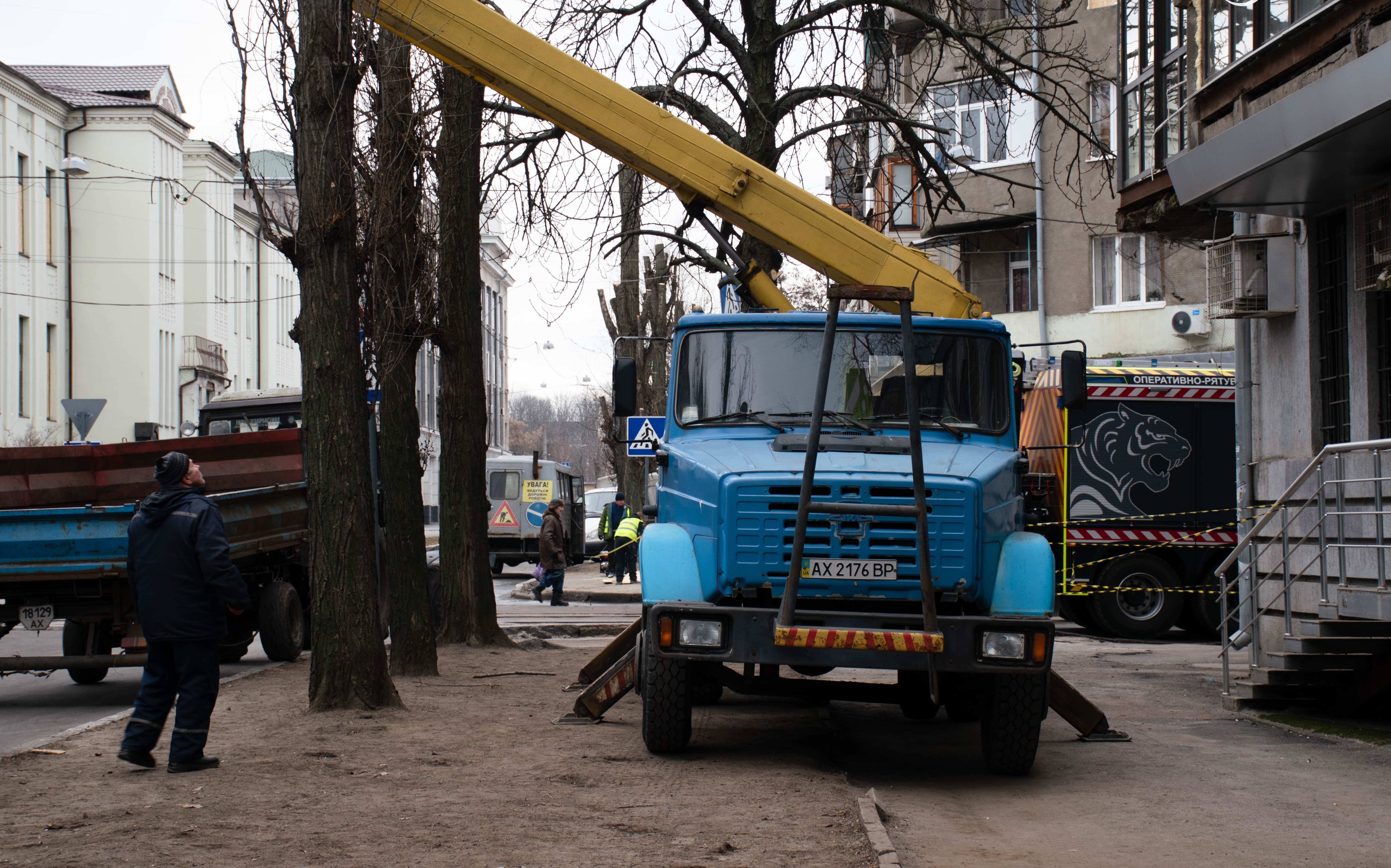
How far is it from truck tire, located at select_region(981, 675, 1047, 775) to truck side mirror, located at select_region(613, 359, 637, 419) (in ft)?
10.2

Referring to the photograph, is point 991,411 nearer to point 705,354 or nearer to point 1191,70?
point 705,354

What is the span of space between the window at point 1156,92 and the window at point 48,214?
3486cm

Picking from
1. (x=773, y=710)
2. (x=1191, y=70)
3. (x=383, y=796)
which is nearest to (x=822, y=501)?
(x=383, y=796)

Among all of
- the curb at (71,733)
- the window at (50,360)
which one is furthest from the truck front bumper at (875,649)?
the window at (50,360)

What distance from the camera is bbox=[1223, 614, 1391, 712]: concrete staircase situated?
1023cm

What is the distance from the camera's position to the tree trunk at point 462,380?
13820 millimetres

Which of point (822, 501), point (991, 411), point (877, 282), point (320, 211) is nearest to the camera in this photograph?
point (822, 501)

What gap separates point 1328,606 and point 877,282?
13.1 feet

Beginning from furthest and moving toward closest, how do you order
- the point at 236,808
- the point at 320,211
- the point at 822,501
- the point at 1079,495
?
the point at 1079,495, the point at 320,211, the point at 822,501, the point at 236,808

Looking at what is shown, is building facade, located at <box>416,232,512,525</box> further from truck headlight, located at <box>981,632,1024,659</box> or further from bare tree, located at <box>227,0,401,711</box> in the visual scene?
truck headlight, located at <box>981,632,1024,659</box>

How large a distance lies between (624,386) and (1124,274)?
23.0 m

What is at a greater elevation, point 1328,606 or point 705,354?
point 705,354

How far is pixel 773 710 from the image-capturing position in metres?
11.0

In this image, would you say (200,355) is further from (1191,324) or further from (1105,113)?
(1191,324)
